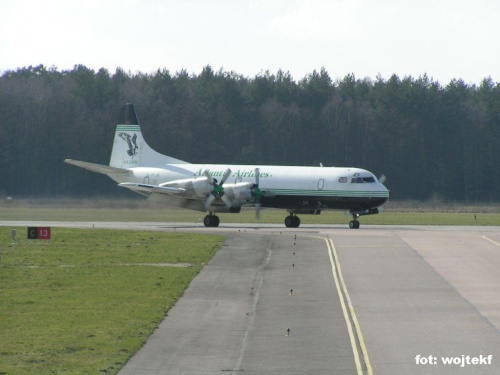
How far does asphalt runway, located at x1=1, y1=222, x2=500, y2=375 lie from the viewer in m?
18.5

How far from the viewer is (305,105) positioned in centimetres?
14012

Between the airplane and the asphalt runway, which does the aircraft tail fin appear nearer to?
the airplane

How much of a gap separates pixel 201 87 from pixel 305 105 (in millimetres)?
17854

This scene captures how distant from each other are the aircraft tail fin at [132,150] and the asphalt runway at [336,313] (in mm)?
19908

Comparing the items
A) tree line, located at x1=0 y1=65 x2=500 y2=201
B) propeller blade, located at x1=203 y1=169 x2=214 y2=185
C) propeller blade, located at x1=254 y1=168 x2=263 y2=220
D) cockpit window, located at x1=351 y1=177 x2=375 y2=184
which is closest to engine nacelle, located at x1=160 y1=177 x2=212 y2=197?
propeller blade, located at x1=203 y1=169 x2=214 y2=185

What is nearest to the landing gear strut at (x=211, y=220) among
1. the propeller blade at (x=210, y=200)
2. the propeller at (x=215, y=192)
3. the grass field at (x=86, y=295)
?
the propeller blade at (x=210, y=200)

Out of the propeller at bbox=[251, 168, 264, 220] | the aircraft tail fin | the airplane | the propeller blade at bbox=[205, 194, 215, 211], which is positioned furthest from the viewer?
the aircraft tail fin

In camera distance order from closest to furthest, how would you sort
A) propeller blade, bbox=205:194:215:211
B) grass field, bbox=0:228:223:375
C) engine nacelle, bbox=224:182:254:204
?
grass field, bbox=0:228:223:375
engine nacelle, bbox=224:182:254:204
propeller blade, bbox=205:194:215:211

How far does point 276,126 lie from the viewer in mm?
131250

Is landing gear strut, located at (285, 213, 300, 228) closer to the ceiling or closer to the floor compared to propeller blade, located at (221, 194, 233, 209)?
closer to the floor

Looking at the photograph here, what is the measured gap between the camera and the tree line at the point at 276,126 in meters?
121

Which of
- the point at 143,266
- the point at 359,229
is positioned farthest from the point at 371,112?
the point at 143,266

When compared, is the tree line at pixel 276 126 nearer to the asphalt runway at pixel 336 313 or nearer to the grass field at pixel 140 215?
the grass field at pixel 140 215

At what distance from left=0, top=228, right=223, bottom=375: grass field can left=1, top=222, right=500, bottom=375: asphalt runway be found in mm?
882
